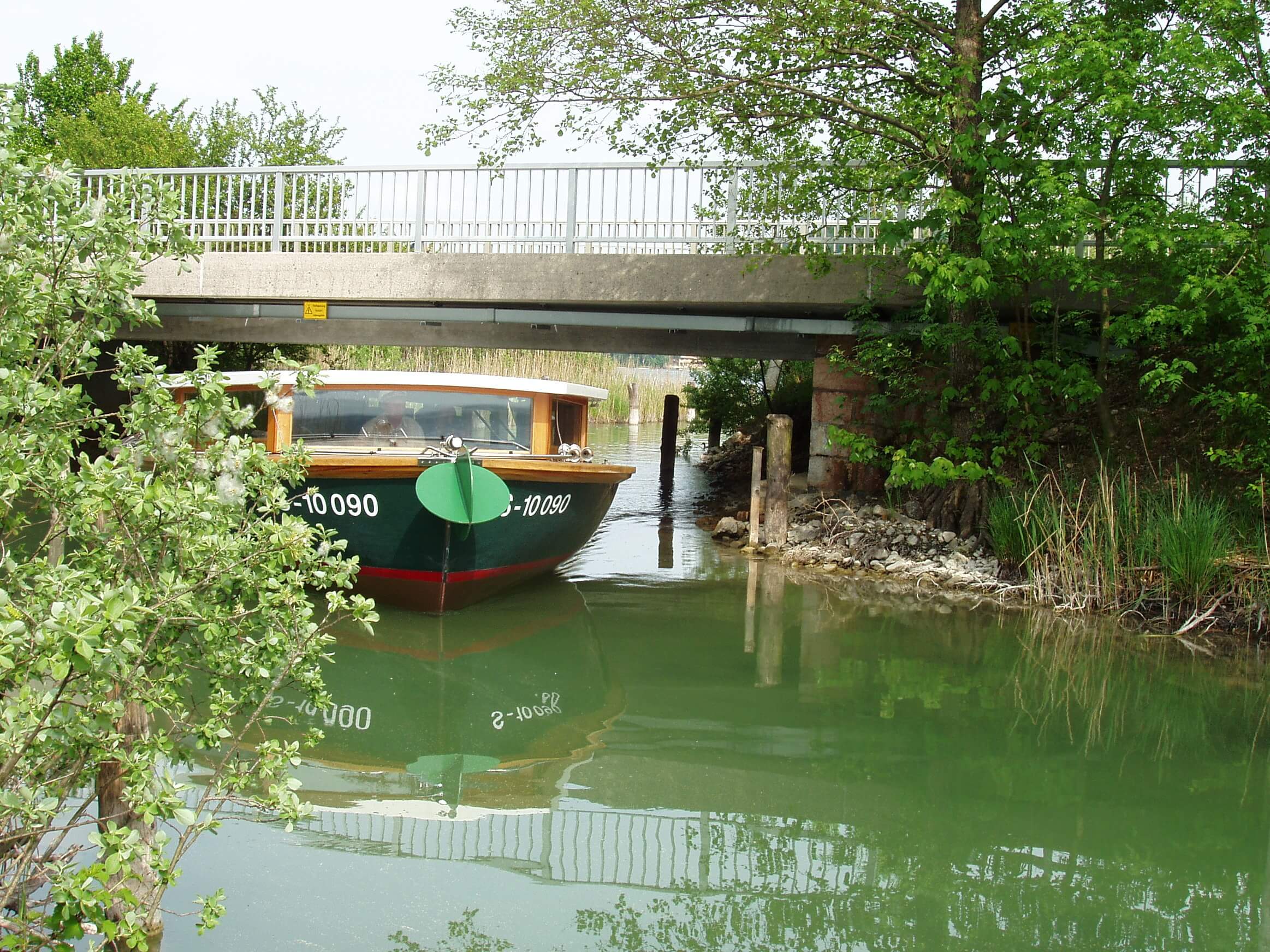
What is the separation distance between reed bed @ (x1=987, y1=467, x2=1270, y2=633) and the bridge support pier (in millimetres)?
2754

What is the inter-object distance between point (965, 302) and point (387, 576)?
6.19m

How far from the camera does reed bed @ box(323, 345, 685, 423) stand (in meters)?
25.9

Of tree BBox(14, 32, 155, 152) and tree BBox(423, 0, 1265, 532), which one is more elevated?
tree BBox(14, 32, 155, 152)

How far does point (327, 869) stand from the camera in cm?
482

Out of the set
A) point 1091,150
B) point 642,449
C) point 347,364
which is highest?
point 1091,150

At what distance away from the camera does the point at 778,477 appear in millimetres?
13219

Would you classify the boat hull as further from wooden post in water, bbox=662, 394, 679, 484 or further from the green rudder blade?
wooden post in water, bbox=662, 394, 679, 484

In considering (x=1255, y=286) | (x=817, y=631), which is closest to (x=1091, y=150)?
(x=1255, y=286)

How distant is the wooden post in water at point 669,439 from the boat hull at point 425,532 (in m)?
10.6

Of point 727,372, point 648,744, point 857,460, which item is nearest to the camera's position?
point 648,744

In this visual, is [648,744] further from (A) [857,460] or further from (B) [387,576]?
(A) [857,460]

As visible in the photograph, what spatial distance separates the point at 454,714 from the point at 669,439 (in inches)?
577

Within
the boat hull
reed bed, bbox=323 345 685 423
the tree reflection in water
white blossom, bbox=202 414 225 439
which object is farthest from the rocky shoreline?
white blossom, bbox=202 414 225 439

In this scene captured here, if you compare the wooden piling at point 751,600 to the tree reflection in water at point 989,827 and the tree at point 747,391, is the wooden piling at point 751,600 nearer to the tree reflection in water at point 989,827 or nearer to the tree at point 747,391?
the tree reflection in water at point 989,827
